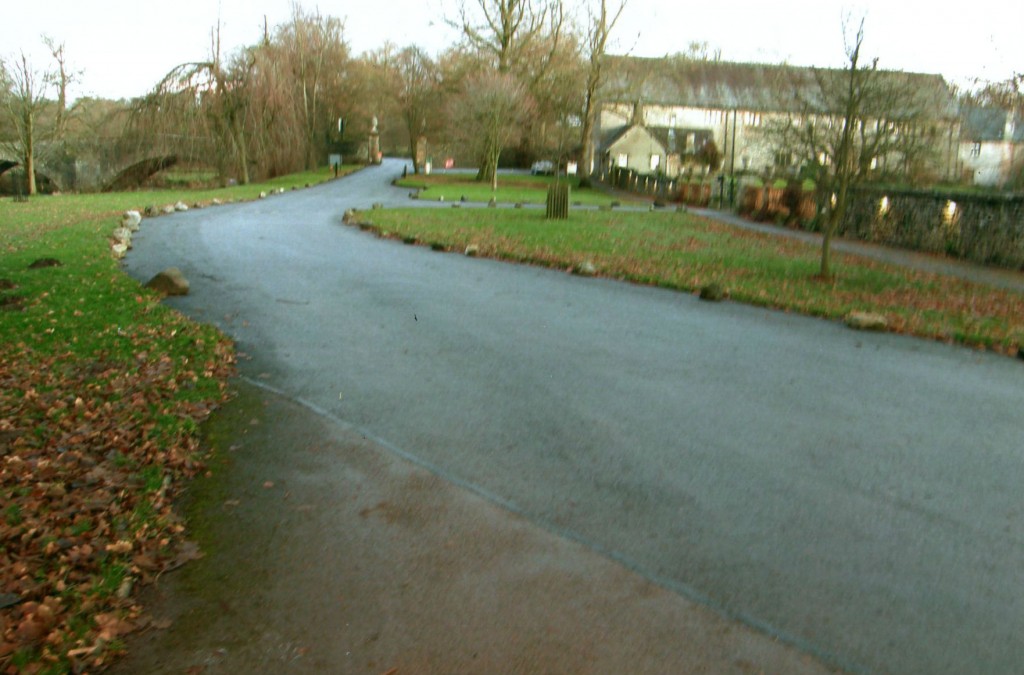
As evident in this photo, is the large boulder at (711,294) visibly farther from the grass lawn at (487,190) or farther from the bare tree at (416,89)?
the bare tree at (416,89)

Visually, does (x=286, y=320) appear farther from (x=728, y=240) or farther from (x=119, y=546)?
(x=728, y=240)

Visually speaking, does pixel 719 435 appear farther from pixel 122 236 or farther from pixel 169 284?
pixel 122 236

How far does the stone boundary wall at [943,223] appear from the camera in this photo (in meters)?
19.2

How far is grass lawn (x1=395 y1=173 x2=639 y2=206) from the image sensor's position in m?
39.6

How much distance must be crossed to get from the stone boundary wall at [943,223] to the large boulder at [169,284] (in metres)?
16.6

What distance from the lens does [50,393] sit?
7.05 metres

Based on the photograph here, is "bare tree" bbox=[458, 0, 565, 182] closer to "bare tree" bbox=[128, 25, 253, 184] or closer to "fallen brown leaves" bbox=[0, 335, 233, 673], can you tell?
"bare tree" bbox=[128, 25, 253, 184]

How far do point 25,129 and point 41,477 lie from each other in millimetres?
43071

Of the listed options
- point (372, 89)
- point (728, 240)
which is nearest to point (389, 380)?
point (728, 240)

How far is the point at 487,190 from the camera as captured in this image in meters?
45.5

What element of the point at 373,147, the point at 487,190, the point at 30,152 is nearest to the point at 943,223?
the point at 487,190

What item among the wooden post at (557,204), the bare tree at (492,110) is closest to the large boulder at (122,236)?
the wooden post at (557,204)

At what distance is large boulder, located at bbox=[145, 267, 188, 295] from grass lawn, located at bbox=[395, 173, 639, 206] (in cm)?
2493

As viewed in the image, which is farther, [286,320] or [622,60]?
[622,60]
